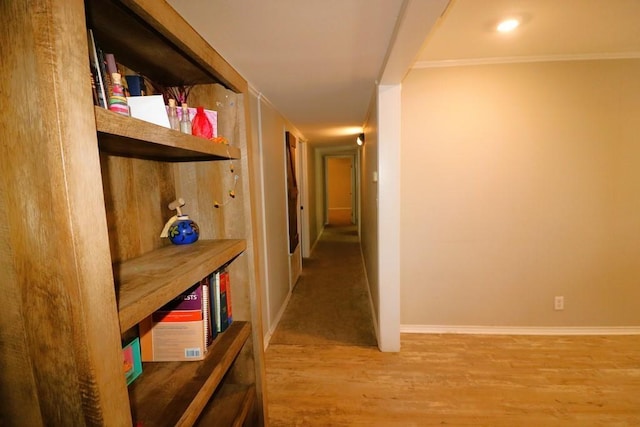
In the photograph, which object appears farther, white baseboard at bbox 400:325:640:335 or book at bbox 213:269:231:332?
white baseboard at bbox 400:325:640:335

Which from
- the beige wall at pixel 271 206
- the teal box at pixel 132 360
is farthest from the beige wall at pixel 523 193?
the teal box at pixel 132 360

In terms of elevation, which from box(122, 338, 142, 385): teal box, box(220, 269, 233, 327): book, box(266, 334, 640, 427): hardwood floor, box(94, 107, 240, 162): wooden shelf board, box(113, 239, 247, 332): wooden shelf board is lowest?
box(266, 334, 640, 427): hardwood floor

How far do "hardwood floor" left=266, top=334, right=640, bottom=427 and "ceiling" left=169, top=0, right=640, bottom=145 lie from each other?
206 cm

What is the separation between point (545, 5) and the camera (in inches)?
58.6

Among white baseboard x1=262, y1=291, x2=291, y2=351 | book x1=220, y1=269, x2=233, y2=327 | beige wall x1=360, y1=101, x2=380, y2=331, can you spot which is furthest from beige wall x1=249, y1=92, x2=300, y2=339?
book x1=220, y1=269, x2=233, y2=327

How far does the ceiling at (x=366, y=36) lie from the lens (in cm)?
116

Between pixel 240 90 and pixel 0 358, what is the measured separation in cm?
101

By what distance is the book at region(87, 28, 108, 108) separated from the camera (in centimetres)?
61

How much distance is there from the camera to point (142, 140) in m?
0.61

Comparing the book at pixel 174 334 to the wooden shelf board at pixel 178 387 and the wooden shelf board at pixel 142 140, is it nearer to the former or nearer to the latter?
the wooden shelf board at pixel 178 387

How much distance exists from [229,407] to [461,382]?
1.57 m

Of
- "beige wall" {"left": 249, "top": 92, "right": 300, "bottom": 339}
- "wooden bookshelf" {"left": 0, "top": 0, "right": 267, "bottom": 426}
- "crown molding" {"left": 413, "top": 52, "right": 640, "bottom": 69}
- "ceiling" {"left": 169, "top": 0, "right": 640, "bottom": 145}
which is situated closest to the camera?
"wooden bookshelf" {"left": 0, "top": 0, "right": 267, "bottom": 426}

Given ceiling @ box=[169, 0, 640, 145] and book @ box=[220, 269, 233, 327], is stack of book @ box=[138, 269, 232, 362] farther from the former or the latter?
ceiling @ box=[169, 0, 640, 145]

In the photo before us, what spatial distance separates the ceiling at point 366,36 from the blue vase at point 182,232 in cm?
91
